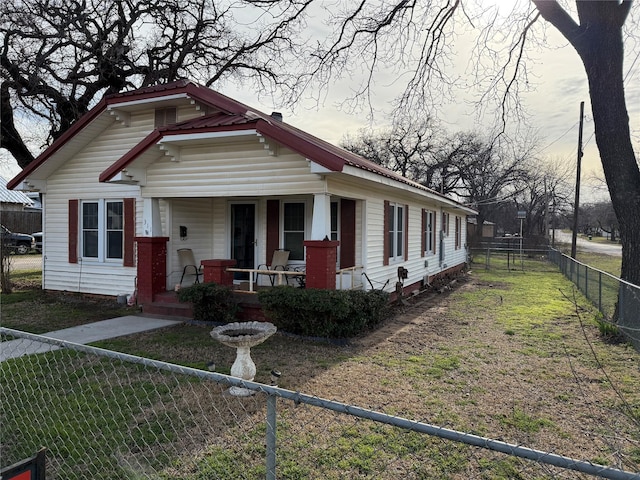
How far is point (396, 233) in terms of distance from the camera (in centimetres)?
1159

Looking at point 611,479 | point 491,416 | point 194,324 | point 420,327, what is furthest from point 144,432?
point 420,327

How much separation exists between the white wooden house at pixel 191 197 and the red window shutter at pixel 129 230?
0.02m

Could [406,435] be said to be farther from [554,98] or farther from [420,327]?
[554,98]

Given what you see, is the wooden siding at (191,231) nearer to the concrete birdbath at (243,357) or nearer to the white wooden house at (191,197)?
the white wooden house at (191,197)

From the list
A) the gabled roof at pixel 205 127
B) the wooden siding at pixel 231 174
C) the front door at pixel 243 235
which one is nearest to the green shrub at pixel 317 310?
the wooden siding at pixel 231 174

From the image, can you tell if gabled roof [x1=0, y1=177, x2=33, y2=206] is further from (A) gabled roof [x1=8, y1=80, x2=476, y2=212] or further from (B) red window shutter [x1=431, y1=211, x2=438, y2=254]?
(B) red window shutter [x1=431, y1=211, x2=438, y2=254]

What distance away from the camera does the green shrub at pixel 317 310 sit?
22.6ft

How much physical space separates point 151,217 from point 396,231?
614 centimetres

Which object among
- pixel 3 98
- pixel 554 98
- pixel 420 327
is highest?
pixel 3 98

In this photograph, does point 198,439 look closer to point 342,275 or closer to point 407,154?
point 342,275

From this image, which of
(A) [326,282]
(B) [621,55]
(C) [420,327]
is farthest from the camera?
(C) [420,327]

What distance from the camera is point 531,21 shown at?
7793mm

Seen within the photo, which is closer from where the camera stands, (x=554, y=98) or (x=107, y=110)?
(x=554, y=98)

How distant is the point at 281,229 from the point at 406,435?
6952 millimetres
